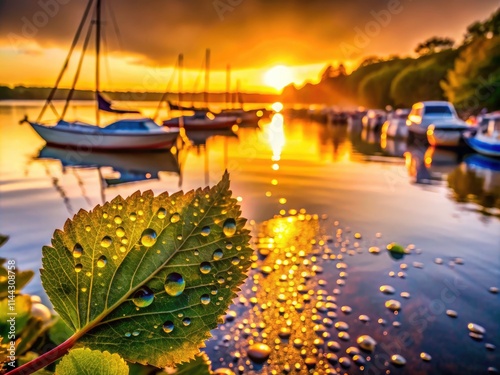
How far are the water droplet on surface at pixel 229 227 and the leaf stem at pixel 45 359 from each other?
0.24 meters

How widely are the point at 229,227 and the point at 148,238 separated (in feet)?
0.34

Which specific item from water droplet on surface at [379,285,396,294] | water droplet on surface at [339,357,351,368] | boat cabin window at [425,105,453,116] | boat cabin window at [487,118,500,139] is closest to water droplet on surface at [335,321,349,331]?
water droplet on surface at [339,357,351,368]

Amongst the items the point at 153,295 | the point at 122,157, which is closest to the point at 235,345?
the point at 153,295

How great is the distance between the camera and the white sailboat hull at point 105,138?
23.8 meters

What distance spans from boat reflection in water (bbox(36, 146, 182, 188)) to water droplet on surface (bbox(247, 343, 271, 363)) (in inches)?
466

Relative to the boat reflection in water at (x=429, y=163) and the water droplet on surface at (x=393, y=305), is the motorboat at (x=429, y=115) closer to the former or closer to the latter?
the boat reflection in water at (x=429, y=163)

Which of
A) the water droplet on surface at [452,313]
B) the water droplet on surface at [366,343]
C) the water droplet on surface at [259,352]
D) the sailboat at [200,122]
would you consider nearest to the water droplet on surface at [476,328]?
the water droplet on surface at [452,313]

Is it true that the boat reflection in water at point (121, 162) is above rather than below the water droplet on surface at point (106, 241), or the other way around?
below

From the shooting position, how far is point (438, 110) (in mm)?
28594

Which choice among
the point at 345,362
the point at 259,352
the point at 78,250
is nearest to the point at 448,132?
the point at 345,362

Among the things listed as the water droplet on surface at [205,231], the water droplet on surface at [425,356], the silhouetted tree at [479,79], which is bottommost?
the water droplet on surface at [425,356]

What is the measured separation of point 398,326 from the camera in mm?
5621

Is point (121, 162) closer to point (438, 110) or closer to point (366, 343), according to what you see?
point (366, 343)

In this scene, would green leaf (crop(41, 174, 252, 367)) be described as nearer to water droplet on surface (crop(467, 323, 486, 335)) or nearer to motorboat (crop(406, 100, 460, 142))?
water droplet on surface (crop(467, 323, 486, 335))
